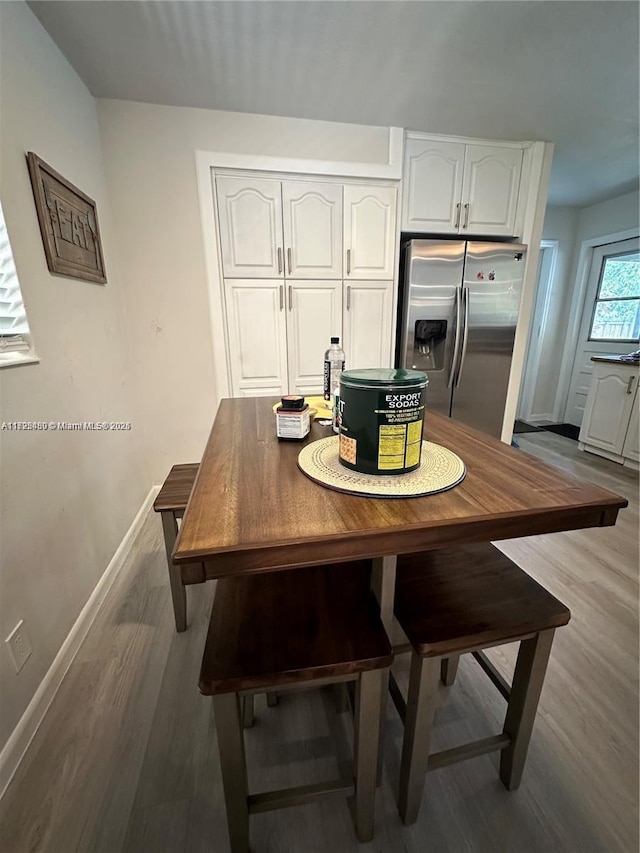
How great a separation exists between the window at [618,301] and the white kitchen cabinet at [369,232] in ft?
9.85

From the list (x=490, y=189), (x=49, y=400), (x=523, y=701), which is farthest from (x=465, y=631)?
(x=490, y=189)

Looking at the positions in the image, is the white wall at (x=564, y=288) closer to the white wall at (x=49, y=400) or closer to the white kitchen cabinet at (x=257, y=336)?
the white kitchen cabinet at (x=257, y=336)

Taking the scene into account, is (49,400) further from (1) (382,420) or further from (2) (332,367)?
(1) (382,420)

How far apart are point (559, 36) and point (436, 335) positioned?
5.12 feet

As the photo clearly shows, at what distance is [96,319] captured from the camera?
1.89 m

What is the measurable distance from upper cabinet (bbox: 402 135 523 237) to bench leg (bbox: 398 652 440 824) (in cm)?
267

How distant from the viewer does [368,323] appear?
2.64 metres

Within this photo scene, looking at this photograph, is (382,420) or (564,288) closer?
(382,420)

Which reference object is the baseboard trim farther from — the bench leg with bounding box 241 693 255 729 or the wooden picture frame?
the wooden picture frame

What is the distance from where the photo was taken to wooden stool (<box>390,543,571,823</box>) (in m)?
0.79

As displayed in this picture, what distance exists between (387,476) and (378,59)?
7.08 feet

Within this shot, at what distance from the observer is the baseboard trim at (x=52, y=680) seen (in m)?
1.03

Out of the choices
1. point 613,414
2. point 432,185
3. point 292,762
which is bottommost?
point 292,762

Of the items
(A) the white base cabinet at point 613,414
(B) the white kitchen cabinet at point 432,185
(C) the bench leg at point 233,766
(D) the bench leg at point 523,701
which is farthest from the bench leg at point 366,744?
(A) the white base cabinet at point 613,414
